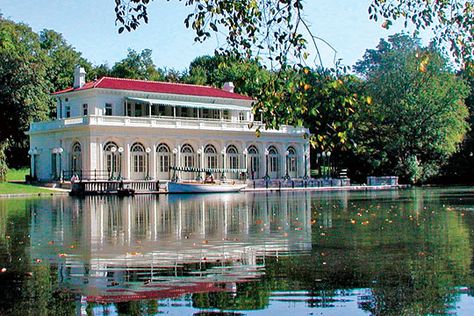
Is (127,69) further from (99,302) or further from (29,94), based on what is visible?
(99,302)

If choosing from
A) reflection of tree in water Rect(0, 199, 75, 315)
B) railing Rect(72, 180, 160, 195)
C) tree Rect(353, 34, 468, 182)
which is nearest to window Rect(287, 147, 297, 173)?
tree Rect(353, 34, 468, 182)

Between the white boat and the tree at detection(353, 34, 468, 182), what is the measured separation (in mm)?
16227

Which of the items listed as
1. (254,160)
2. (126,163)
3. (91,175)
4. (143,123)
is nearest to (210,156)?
(254,160)

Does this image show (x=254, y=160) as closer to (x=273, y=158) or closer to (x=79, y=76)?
(x=273, y=158)

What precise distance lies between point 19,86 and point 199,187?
63.7 ft

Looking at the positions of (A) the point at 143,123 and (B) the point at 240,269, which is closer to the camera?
(B) the point at 240,269

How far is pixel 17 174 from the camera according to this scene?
235 ft

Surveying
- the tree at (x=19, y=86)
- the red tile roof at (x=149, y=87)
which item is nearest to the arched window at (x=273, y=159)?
the red tile roof at (x=149, y=87)

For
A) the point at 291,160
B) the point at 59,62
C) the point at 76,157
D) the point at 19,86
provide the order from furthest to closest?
the point at 59,62
the point at 291,160
the point at 19,86
the point at 76,157

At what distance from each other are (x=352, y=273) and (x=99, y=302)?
3783 millimetres

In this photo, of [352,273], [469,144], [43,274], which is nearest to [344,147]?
[352,273]

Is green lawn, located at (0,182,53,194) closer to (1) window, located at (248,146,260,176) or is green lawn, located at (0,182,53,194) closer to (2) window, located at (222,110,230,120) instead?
(2) window, located at (222,110,230,120)

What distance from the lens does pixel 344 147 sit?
9.17 meters

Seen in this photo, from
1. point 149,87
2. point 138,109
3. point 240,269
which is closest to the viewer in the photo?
point 240,269
